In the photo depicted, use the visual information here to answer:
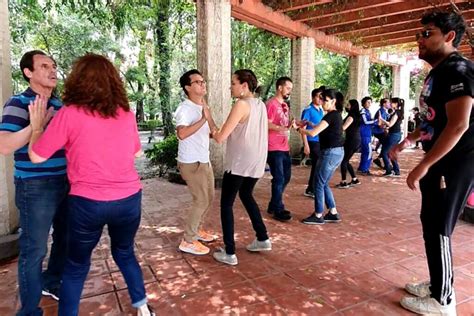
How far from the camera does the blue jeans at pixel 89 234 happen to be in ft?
5.93

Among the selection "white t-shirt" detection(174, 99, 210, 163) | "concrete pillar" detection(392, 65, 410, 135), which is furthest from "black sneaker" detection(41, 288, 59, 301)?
"concrete pillar" detection(392, 65, 410, 135)

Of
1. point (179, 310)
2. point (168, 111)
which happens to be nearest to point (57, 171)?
point (179, 310)

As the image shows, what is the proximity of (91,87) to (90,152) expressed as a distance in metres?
0.32

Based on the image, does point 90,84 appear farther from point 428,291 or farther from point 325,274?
point 428,291

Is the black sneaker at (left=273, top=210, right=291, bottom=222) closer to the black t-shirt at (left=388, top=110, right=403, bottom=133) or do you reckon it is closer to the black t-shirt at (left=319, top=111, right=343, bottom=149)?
the black t-shirt at (left=319, top=111, right=343, bottom=149)

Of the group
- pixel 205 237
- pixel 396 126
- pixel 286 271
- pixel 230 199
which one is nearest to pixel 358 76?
pixel 396 126

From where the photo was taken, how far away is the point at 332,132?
4.04 m

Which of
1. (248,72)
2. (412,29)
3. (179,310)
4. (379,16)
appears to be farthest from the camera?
(412,29)

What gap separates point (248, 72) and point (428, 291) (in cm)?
213

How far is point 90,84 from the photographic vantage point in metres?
1.77

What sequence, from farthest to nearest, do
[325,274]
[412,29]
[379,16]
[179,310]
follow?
1. [412,29]
2. [379,16]
3. [325,274]
4. [179,310]

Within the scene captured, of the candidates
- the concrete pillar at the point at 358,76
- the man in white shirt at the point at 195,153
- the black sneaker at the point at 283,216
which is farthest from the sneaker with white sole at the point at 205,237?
the concrete pillar at the point at 358,76

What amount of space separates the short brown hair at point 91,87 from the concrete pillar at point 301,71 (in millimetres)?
6991

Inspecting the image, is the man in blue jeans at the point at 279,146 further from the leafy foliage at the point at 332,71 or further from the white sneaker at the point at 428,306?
the leafy foliage at the point at 332,71
